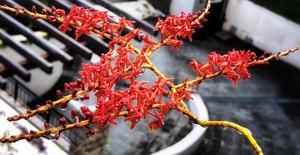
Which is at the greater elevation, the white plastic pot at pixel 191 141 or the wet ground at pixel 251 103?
the white plastic pot at pixel 191 141

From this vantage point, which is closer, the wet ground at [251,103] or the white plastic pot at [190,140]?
the white plastic pot at [190,140]

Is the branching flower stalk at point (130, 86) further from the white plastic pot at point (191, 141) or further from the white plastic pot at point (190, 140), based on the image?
the white plastic pot at point (191, 141)

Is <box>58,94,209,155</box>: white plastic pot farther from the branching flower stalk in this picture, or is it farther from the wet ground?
the branching flower stalk

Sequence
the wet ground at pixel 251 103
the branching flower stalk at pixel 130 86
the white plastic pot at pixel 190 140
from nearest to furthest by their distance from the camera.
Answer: the branching flower stalk at pixel 130 86 → the white plastic pot at pixel 190 140 → the wet ground at pixel 251 103

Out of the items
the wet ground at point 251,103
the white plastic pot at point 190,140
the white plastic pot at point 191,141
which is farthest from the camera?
the wet ground at point 251,103

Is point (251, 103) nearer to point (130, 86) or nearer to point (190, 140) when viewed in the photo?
point (190, 140)

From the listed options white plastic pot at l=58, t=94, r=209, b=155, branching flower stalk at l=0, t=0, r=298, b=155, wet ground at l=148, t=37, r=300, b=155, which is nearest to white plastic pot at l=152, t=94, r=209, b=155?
white plastic pot at l=58, t=94, r=209, b=155

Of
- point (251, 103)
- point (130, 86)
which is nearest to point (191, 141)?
point (251, 103)

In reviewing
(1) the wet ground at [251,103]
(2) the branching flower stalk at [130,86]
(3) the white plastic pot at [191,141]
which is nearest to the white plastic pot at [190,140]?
(3) the white plastic pot at [191,141]

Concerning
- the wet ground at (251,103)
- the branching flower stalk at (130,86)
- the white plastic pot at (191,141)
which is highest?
the branching flower stalk at (130,86)
